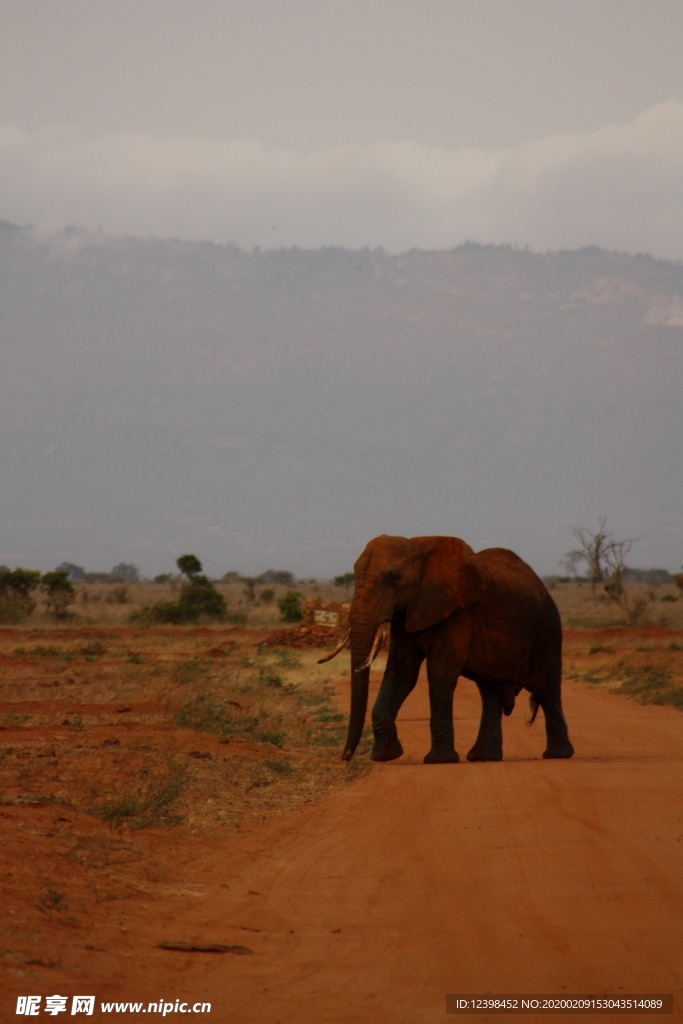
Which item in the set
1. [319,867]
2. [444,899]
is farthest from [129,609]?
[444,899]

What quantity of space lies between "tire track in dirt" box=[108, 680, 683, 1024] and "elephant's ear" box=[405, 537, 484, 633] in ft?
8.08

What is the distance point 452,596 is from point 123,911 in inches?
321

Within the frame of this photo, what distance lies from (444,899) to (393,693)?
23.4 feet

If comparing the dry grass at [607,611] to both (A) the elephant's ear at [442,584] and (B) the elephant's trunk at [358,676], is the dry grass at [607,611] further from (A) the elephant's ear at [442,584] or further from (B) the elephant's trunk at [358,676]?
(B) the elephant's trunk at [358,676]

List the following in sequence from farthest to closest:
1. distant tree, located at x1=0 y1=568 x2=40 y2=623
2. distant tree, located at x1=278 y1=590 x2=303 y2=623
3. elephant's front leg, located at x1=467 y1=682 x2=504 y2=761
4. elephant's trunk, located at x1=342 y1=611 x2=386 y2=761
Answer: distant tree, located at x1=0 y1=568 x2=40 y2=623, distant tree, located at x1=278 y1=590 x2=303 y2=623, elephant's front leg, located at x1=467 y1=682 x2=504 y2=761, elephant's trunk, located at x1=342 y1=611 x2=386 y2=761

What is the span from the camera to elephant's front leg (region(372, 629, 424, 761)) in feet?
48.8

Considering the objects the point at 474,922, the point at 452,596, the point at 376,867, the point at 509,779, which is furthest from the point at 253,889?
the point at 452,596

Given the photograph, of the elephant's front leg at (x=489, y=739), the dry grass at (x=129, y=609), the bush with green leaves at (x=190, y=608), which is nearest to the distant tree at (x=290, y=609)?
the dry grass at (x=129, y=609)

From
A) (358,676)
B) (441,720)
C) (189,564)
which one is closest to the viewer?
(358,676)

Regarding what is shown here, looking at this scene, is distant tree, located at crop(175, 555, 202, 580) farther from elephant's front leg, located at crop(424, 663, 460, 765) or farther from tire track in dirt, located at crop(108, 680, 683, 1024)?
tire track in dirt, located at crop(108, 680, 683, 1024)

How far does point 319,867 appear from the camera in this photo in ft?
28.9

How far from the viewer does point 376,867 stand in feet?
28.8

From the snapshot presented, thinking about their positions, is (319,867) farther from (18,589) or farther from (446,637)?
(18,589)

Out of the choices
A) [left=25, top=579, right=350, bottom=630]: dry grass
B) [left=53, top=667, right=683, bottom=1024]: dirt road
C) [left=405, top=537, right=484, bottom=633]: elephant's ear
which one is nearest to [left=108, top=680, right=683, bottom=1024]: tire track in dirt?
[left=53, top=667, right=683, bottom=1024]: dirt road
